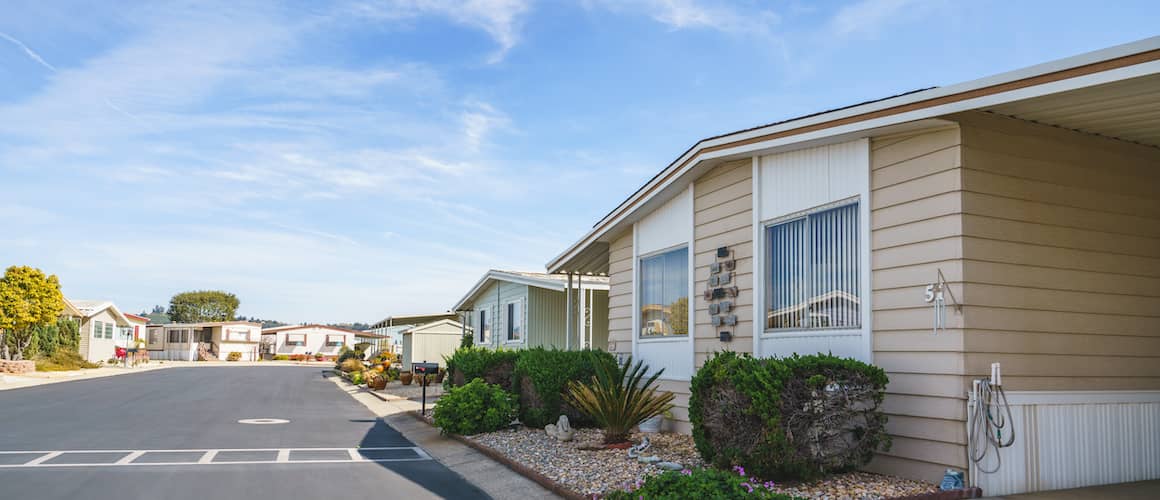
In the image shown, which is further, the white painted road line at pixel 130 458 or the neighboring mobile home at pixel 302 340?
the neighboring mobile home at pixel 302 340

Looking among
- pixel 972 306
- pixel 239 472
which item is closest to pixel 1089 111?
pixel 972 306

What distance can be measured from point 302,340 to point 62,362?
36.9 metres

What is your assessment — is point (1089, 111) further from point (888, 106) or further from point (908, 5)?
point (908, 5)

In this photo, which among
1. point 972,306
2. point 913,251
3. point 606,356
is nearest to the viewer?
point 972,306

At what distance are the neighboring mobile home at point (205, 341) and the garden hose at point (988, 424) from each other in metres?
66.2

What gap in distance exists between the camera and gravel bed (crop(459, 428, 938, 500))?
6938 millimetres

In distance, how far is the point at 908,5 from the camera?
12.4 metres

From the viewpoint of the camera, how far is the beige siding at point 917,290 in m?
6.87

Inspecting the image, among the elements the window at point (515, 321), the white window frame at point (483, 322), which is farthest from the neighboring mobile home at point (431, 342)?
the window at point (515, 321)

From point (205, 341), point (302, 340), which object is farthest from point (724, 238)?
point (302, 340)

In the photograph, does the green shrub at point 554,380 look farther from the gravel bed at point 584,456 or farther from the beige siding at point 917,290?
the beige siding at point 917,290

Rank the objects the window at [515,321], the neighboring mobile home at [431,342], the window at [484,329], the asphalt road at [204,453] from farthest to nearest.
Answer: the neighboring mobile home at [431,342] → the window at [484,329] → the window at [515,321] → the asphalt road at [204,453]

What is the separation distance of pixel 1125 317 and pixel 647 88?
9938mm

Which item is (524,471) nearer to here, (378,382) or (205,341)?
(378,382)
